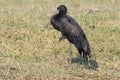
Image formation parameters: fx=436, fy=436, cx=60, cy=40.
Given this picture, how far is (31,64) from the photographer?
8336mm

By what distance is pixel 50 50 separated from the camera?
9547 millimetres

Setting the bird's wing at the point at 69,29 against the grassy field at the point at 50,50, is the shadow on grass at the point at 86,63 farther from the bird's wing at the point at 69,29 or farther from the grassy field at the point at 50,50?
the bird's wing at the point at 69,29

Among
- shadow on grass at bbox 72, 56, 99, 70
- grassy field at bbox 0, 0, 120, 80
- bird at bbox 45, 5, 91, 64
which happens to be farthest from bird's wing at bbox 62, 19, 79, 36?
shadow on grass at bbox 72, 56, 99, 70

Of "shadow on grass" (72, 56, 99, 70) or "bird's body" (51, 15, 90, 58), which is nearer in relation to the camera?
"bird's body" (51, 15, 90, 58)

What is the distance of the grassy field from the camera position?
25.7 ft

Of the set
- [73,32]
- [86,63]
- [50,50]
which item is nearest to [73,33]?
[73,32]

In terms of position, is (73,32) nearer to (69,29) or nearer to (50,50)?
(69,29)

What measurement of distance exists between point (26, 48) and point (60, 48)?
0.76 m

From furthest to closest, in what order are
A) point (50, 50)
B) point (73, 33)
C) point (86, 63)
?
point (50, 50)
point (86, 63)
point (73, 33)

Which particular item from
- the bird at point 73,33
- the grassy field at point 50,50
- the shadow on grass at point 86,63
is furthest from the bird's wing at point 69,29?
the shadow on grass at point 86,63

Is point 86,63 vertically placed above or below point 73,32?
below

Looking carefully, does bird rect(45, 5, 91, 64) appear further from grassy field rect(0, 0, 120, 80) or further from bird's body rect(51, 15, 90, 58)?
grassy field rect(0, 0, 120, 80)

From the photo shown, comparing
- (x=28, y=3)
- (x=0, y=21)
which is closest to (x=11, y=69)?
(x=0, y=21)

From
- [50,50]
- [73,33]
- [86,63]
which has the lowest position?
[86,63]
